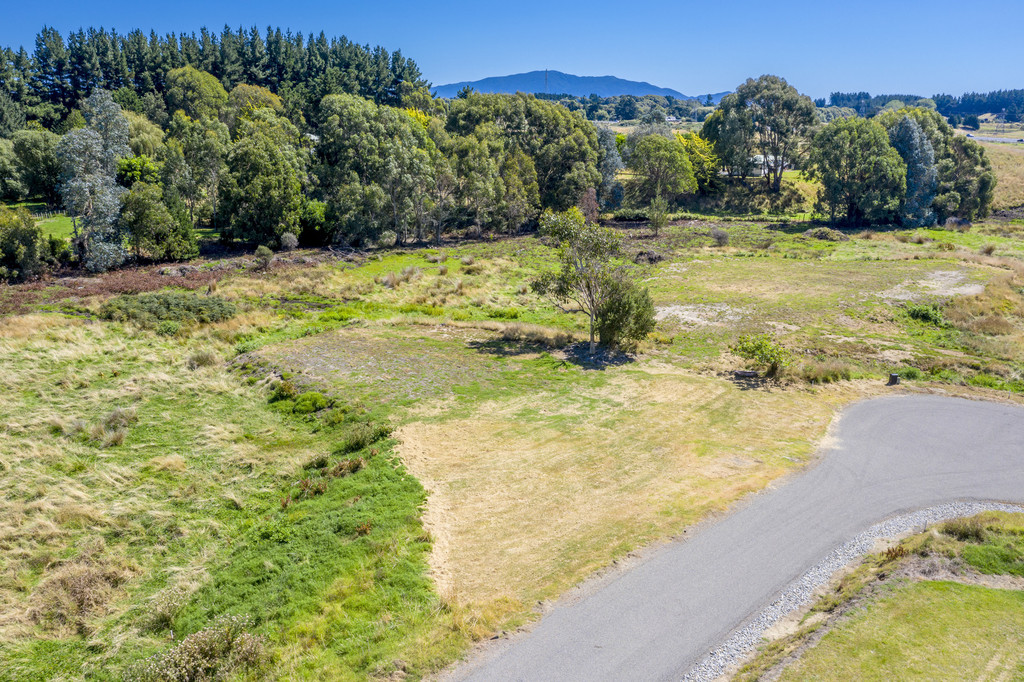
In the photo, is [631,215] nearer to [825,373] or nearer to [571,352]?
[571,352]

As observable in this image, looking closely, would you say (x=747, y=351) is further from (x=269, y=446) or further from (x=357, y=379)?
(x=269, y=446)

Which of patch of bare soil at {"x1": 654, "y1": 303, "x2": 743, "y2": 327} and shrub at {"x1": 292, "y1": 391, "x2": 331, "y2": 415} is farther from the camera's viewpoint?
patch of bare soil at {"x1": 654, "y1": 303, "x2": 743, "y2": 327}

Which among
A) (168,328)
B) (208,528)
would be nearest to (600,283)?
(208,528)

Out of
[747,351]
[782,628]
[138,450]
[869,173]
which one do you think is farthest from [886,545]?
[869,173]

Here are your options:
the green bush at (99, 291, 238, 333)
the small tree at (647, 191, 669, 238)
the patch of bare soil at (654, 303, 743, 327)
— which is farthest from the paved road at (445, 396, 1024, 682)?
the small tree at (647, 191, 669, 238)

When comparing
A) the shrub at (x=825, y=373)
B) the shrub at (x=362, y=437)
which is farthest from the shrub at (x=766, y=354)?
the shrub at (x=362, y=437)

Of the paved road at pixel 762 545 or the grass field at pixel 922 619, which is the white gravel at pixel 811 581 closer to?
the paved road at pixel 762 545

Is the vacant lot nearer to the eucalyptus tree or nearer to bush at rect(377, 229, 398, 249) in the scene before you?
the eucalyptus tree
